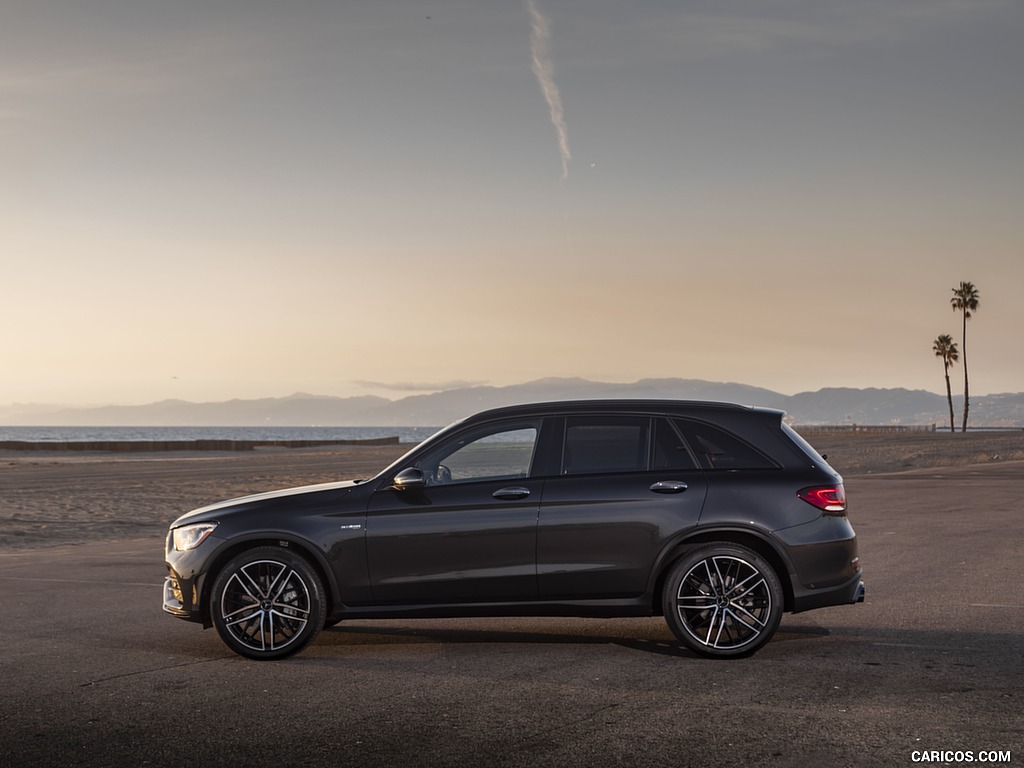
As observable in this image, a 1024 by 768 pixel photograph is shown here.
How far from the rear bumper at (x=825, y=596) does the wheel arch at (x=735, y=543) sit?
0.05 metres

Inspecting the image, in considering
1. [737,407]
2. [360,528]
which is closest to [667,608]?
[737,407]

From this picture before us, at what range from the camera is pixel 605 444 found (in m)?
8.12

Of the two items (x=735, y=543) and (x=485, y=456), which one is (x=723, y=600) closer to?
(x=735, y=543)

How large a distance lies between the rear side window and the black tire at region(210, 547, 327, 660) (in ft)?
9.33

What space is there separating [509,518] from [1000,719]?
3352mm

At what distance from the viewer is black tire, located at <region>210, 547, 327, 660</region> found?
7910 mm

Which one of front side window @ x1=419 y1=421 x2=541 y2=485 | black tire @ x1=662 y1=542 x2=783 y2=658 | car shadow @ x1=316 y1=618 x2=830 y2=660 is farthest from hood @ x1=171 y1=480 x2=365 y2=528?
black tire @ x1=662 y1=542 x2=783 y2=658

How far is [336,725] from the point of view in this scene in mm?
6004

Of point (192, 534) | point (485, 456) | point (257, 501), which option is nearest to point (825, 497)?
point (485, 456)

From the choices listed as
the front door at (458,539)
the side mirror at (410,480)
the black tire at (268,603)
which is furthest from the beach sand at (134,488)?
the side mirror at (410,480)

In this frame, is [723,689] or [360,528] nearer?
[723,689]

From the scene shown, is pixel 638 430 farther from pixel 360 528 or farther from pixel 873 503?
pixel 873 503

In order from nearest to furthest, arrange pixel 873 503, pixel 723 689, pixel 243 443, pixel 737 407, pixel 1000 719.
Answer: pixel 1000 719, pixel 723 689, pixel 737 407, pixel 873 503, pixel 243 443

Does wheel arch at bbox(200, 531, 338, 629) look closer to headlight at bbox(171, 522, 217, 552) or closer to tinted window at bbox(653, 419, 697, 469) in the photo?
headlight at bbox(171, 522, 217, 552)
